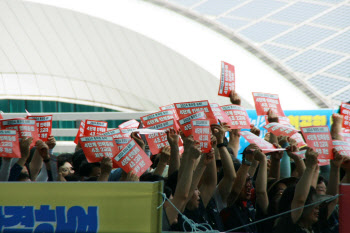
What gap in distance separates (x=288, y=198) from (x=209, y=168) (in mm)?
673

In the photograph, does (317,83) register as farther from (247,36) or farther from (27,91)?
(27,91)

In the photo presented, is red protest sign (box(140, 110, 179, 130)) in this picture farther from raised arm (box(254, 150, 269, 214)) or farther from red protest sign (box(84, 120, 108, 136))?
raised arm (box(254, 150, 269, 214))

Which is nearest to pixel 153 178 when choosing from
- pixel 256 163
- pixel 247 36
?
pixel 256 163

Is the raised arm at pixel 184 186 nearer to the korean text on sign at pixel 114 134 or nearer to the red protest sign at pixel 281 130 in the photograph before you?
the korean text on sign at pixel 114 134

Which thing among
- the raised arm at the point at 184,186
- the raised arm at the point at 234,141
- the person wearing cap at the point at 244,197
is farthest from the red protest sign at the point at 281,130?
the raised arm at the point at 184,186

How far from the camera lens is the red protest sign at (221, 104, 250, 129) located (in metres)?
6.46

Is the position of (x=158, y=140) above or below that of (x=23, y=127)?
below

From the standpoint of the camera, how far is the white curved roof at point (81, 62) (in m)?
17.3

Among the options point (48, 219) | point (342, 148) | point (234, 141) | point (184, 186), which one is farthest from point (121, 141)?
point (48, 219)

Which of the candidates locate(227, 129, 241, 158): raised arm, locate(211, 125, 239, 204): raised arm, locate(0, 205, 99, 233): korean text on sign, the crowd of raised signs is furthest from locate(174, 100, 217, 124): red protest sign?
locate(0, 205, 99, 233): korean text on sign

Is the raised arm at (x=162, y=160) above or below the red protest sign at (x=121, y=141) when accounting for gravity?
below

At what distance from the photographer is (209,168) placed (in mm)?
5199

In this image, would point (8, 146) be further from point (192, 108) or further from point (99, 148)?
point (192, 108)

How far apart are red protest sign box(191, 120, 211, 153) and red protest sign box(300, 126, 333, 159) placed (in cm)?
80
